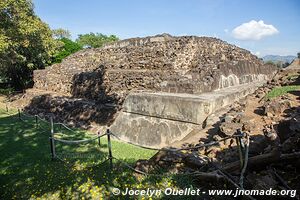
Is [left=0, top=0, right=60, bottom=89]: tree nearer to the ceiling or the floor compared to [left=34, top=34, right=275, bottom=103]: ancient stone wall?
nearer to the ceiling

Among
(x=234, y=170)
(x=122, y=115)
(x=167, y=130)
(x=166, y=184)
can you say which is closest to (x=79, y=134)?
(x=122, y=115)

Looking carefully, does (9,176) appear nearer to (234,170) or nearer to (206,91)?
(234,170)

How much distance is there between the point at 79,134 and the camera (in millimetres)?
9258

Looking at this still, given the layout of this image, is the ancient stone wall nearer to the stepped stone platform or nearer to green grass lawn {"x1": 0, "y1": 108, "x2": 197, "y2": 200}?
the stepped stone platform

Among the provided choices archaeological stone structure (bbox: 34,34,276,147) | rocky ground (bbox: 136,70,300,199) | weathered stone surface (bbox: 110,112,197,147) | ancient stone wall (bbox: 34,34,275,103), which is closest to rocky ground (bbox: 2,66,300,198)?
rocky ground (bbox: 136,70,300,199)

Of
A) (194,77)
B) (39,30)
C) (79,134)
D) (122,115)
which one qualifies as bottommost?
(79,134)

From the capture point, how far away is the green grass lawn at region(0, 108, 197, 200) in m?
4.17

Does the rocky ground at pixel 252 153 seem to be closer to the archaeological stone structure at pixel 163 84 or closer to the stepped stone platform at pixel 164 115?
the stepped stone platform at pixel 164 115

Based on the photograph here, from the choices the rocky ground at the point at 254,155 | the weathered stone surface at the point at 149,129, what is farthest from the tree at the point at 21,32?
the rocky ground at the point at 254,155

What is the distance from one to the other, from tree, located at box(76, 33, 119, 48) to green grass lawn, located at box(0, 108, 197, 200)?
4543 cm

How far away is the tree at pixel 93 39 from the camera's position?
2013 inches

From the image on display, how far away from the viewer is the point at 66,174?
16.4ft

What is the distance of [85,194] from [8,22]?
1258cm

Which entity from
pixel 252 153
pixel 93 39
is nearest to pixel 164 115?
pixel 252 153
